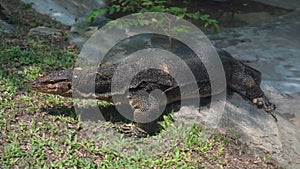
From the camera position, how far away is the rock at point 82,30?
6680 millimetres

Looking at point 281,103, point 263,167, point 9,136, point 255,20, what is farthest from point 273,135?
point 255,20

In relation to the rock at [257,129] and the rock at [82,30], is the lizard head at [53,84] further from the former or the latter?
the rock at [82,30]

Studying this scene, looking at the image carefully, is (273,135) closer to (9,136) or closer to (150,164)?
(150,164)

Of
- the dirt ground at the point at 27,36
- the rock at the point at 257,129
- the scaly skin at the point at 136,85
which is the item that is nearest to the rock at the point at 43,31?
the dirt ground at the point at 27,36

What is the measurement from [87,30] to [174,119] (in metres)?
3.35

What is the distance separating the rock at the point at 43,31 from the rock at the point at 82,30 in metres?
0.28

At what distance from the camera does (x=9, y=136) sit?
3973mm

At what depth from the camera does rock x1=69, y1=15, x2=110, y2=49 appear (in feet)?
21.9

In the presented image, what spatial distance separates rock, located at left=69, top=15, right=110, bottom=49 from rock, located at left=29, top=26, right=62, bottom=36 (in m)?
0.28

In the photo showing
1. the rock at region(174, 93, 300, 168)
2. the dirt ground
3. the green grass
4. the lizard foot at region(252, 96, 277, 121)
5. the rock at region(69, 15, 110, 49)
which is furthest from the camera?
the rock at region(69, 15, 110, 49)

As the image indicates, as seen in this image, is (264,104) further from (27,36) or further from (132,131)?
(27,36)

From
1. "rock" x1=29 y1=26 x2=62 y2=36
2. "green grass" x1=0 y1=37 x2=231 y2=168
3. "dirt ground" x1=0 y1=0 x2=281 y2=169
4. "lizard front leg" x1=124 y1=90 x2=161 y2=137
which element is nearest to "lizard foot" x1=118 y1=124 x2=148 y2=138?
"lizard front leg" x1=124 y1=90 x2=161 y2=137

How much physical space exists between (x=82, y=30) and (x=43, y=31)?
690 millimetres

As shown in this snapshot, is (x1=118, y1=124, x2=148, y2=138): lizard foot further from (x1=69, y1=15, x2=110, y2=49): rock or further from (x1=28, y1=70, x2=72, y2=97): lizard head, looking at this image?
(x1=69, y1=15, x2=110, y2=49): rock
